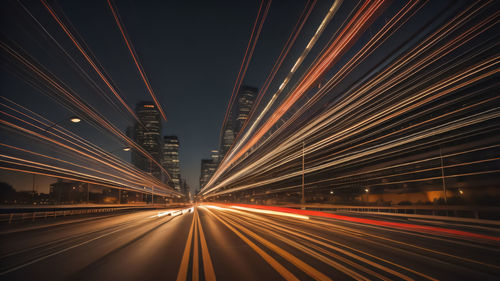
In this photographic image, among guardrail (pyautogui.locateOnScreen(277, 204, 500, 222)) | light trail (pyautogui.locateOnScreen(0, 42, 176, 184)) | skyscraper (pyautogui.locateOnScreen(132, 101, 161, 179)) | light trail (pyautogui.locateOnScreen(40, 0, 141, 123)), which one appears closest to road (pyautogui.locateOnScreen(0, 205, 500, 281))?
guardrail (pyautogui.locateOnScreen(277, 204, 500, 222))

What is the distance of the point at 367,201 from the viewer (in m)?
24.5

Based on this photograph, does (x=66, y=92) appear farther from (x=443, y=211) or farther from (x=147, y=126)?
(x=147, y=126)

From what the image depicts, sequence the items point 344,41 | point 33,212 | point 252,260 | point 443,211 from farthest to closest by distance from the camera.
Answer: point 443,211 → point 33,212 → point 344,41 → point 252,260

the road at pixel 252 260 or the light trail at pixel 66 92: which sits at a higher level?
the light trail at pixel 66 92

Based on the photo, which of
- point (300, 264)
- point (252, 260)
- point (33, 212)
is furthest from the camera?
point (33, 212)

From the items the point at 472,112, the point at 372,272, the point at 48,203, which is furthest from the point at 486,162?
the point at 48,203

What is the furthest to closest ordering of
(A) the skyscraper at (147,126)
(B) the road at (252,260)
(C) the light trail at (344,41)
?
(A) the skyscraper at (147,126) < (C) the light trail at (344,41) < (B) the road at (252,260)

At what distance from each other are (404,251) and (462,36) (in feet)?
40.3

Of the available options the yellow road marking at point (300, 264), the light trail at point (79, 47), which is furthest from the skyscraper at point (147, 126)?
the yellow road marking at point (300, 264)

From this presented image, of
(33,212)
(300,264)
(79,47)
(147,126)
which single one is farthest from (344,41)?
(147,126)

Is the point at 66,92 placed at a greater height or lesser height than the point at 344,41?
lesser

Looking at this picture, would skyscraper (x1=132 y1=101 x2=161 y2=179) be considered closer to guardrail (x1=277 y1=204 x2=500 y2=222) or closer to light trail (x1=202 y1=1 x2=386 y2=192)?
light trail (x1=202 y1=1 x2=386 y2=192)

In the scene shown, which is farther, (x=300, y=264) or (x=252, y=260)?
(x=252, y=260)

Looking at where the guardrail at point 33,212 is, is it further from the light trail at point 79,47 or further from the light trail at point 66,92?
the light trail at point 79,47
